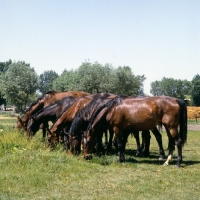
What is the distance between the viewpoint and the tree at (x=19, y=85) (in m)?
61.7

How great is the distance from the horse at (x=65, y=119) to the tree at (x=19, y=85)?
49733mm

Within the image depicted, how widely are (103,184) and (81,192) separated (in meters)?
0.83

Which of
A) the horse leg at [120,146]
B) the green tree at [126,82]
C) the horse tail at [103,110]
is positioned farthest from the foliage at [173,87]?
the horse leg at [120,146]

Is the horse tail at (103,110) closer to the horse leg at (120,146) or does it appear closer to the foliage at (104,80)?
the horse leg at (120,146)

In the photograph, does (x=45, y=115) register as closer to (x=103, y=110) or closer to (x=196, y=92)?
(x=103, y=110)

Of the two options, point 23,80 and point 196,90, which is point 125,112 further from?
point 196,90

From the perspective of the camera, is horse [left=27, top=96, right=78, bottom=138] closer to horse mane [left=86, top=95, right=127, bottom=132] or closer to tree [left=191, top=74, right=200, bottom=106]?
horse mane [left=86, top=95, right=127, bottom=132]

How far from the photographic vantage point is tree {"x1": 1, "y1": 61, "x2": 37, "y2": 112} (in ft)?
202

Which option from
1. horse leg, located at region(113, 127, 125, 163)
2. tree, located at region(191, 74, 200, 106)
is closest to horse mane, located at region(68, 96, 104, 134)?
horse leg, located at region(113, 127, 125, 163)

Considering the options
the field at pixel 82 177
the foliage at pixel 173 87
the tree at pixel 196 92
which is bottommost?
the field at pixel 82 177

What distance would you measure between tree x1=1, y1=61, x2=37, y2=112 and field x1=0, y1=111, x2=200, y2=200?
168ft

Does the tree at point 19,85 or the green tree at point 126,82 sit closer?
the tree at point 19,85

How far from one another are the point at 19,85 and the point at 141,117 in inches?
2067

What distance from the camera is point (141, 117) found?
11664 mm
